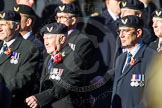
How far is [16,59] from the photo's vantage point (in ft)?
22.0

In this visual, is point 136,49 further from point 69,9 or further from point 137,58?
point 69,9

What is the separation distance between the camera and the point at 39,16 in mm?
8711

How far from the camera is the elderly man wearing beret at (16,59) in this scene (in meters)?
6.51

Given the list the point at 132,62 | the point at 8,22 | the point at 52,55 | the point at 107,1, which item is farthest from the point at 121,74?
the point at 107,1

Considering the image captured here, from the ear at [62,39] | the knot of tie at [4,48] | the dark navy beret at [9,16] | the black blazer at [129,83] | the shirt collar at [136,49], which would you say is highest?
the dark navy beret at [9,16]

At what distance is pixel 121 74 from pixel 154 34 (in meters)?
1.59

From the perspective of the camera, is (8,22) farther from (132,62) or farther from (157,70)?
(157,70)

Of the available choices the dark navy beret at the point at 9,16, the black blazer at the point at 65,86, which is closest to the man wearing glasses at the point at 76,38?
the black blazer at the point at 65,86

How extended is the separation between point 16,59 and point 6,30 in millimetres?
371

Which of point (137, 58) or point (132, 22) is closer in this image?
point (137, 58)

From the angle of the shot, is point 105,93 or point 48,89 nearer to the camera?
point 48,89

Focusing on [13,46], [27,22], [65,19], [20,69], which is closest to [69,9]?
[65,19]

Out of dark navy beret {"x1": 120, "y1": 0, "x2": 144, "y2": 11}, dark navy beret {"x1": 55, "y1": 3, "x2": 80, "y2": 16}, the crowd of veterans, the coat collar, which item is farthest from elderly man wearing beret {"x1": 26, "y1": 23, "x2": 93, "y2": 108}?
dark navy beret {"x1": 120, "y1": 0, "x2": 144, "y2": 11}

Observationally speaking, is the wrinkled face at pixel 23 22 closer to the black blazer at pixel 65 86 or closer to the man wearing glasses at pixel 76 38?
the man wearing glasses at pixel 76 38
